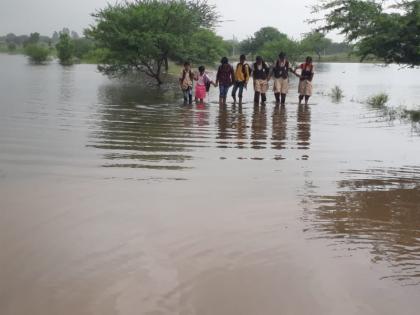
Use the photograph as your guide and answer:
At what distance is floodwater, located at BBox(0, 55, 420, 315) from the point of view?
3699mm

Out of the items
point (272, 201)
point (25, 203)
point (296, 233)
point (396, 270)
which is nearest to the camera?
point (396, 270)

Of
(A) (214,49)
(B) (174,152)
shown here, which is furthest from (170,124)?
(A) (214,49)

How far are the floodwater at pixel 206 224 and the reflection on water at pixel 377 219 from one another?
0.07 ft

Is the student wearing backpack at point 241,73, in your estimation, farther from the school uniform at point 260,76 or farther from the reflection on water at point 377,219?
the reflection on water at point 377,219

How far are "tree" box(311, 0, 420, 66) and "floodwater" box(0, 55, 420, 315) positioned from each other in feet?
27.3

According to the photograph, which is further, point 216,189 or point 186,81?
point 186,81

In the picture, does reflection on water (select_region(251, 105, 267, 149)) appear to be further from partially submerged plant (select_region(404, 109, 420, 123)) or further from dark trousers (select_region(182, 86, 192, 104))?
partially submerged plant (select_region(404, 109, 420, 123))

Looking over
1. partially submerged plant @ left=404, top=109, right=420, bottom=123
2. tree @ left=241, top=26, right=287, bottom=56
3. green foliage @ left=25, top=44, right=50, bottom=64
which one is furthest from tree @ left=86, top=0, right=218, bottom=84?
tree @ left=241, top=26, right=287, bottom=56

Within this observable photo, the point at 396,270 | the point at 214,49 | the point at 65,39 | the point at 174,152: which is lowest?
the point at 396,270

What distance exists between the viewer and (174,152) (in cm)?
884

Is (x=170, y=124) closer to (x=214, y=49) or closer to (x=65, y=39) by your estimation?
(x=214, y=49)

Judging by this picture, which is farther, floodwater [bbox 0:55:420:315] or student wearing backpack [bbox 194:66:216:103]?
student wearing backpack [bbox 194:66:216:103]

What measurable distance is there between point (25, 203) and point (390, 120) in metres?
11.8

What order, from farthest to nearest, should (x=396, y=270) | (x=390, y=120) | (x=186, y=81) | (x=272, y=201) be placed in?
1. (x=186, y=81)
2. (x=390, y=120)
3. (x=272, y=201)
4. (x=396, y=270)
